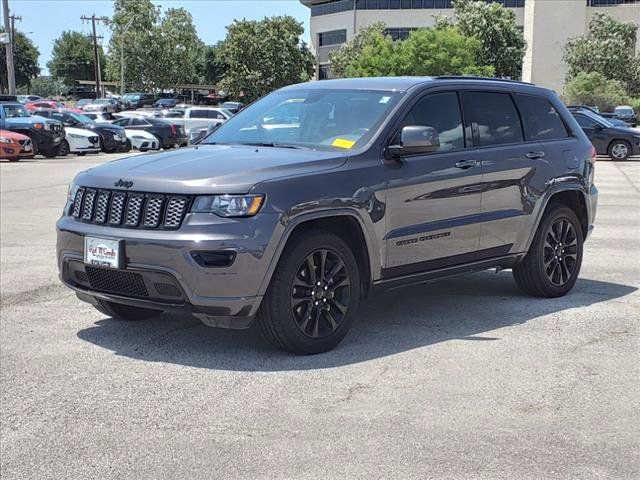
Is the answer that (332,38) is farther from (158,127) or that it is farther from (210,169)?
(210,169)

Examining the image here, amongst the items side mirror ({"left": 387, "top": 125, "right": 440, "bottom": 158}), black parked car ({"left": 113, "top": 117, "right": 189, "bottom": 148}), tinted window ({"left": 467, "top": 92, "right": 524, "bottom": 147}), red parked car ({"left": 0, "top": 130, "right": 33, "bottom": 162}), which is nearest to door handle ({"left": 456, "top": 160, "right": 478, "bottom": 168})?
tinted window ({"left": 467, "top": 92, "right": 524, "bottom": 147})

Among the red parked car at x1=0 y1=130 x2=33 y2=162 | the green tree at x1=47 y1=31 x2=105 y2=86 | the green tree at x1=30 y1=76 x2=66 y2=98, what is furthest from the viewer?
the green tree at x1=30 y1=76 x2=66 y2=98

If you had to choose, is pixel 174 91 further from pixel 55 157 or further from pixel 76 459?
pixel 76 459

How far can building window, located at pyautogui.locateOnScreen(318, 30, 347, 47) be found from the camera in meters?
94.1

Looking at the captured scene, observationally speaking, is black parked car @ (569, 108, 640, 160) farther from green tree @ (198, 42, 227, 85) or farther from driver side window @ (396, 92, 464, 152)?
green tree @ (198, 42, 227, 85)

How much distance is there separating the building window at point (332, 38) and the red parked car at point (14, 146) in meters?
71.8

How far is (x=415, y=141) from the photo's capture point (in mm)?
5598

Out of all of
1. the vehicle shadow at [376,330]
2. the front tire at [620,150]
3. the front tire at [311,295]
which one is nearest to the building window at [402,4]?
the front tire at [620,150]

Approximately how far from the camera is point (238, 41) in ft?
248

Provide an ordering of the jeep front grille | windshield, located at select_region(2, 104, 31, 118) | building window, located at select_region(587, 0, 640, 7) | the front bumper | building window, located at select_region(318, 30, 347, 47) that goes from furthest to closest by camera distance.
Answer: building window, located at select_region(318, 30, 347, 47)
building window, located at select_region(587, 0, 640, 7)
windshield, located at select_region(2, 104, 31, 118)
the jeep front grille
the front bumper

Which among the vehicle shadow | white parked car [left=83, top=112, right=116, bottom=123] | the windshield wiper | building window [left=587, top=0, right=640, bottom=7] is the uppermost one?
building window [left=587, top=0, right=640, bottom=7]

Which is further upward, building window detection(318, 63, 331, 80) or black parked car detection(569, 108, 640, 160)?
building window detection(318, 63, 331, 80)

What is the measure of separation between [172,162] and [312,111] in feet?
4.13

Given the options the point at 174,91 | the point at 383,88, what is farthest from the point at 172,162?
the point at 174,91
